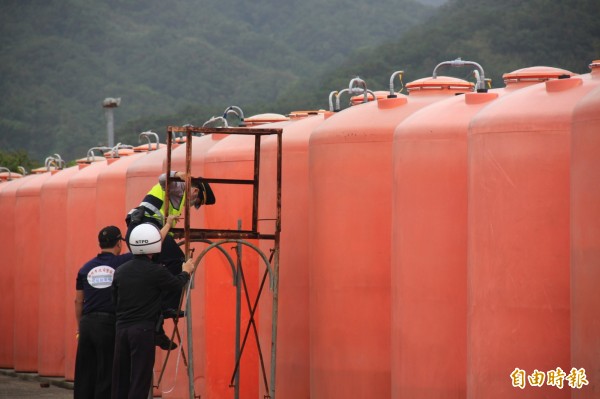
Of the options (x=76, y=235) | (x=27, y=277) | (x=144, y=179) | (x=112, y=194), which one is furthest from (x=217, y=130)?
(x=27, y=277)

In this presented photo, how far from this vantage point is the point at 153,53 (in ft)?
354

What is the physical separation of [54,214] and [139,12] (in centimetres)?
10119

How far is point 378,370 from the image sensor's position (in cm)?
1259

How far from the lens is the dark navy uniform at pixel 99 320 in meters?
12.7

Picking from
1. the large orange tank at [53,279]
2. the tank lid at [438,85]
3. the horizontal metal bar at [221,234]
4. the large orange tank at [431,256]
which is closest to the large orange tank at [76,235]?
the large orange tank at [53,279]

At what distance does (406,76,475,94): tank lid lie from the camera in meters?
13.6

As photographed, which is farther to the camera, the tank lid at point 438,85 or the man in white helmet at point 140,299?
the tank lid at point 438,85

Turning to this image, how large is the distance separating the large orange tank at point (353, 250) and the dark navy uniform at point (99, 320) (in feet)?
6.70

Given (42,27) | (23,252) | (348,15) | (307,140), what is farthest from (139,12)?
(307,140)

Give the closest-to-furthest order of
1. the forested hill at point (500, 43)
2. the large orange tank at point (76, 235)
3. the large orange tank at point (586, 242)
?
the large orange tank at point (586, 242) → the large orange tank at point (76, 235) → the forested hill at point (500, 43)

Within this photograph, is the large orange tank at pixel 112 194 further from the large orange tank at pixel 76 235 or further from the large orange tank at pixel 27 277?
the large orange tank at pixel 27 277

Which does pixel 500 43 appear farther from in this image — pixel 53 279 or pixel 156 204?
pixel 156 204

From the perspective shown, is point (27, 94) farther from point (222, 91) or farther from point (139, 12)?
point (139, 12)

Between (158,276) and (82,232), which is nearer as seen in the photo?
(158,276)
